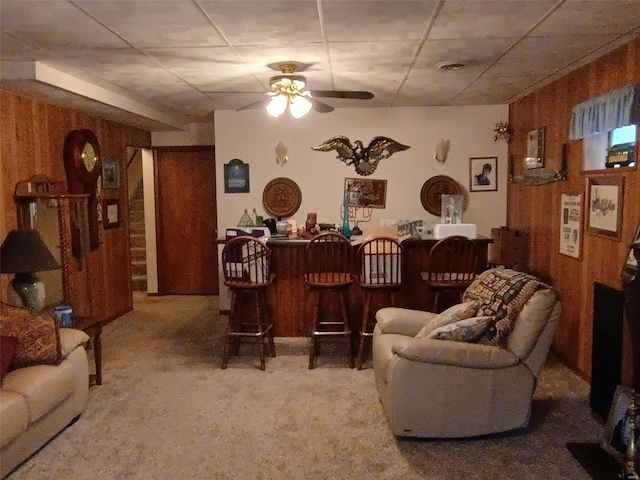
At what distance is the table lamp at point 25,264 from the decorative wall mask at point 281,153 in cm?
279

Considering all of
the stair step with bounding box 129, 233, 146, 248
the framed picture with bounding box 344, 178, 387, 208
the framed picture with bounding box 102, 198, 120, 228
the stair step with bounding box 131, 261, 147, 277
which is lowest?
the stair step with bounding box 131, 261, 147, 277

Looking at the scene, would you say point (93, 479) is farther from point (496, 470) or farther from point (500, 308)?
point (500, 308)

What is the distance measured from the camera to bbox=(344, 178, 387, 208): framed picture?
571 centimetres

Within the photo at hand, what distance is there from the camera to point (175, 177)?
6.78m

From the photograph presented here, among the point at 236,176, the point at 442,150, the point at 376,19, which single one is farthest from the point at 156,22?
the point at 442,150

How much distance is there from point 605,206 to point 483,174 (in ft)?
7.27

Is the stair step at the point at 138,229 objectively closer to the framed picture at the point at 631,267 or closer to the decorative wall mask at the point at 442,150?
the decorative wall mask at the point at 442,150

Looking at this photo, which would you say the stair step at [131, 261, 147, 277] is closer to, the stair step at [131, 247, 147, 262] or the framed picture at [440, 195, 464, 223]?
the stair step at [131, 247, 147, 262]

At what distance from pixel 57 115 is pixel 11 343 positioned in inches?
101

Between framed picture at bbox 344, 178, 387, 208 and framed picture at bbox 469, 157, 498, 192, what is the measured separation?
931 millimetres

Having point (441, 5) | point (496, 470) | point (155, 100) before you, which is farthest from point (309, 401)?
point (155, 100)

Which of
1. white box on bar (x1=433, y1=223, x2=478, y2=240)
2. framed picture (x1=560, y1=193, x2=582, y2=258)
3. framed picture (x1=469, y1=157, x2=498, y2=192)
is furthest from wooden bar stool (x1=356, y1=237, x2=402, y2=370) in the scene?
framed picture (x1=469, y1=157, x2=498, y2=192)

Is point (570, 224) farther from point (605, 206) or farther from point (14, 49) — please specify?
point (14, 49)

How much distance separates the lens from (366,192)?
5.72 meters
